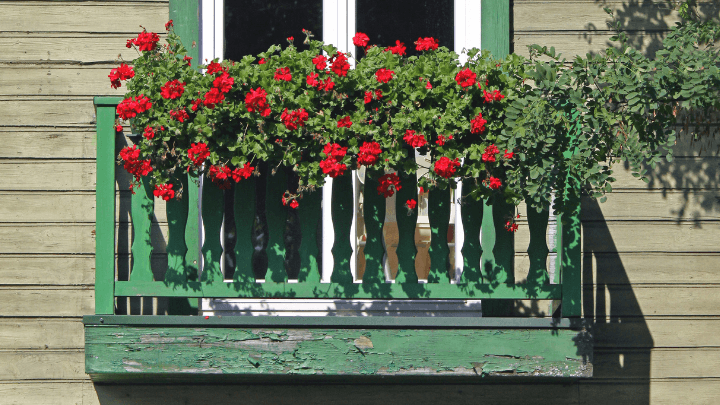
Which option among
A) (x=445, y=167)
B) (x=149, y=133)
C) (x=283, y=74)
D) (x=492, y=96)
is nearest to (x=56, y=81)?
(x=149, y=133)

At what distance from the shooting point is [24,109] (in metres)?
3.82

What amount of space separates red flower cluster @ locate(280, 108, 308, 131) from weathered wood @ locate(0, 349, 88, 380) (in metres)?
1.94

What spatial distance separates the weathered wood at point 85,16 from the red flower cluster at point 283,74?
3.79ft

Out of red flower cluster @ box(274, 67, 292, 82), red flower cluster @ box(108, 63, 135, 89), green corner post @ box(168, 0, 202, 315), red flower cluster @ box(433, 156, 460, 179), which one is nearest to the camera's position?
red flower cluster @ box(433, 156, 460, 179)

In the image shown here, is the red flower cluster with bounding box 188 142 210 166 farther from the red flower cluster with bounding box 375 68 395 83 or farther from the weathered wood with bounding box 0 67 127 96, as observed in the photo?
the weathered wood with bounding box 0 67 127 96

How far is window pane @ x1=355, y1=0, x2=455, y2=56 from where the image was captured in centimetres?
403

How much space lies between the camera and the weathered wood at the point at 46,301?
377 cm

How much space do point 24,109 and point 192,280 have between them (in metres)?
1.49

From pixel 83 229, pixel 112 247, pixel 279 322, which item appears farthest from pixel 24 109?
pixel 279 322

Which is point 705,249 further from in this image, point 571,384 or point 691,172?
point 571,384

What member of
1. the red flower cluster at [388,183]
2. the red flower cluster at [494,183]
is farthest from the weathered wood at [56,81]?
the red flower cluster at [494,183]

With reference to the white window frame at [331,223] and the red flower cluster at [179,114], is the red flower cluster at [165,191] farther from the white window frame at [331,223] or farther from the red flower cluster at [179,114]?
the white window frame at [331,223]

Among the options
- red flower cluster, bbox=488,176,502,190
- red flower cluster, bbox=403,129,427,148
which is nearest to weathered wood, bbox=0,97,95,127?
red flower cluster, bbox=403,129,427,148

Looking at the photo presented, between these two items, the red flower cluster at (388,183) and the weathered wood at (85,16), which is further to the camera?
the weathered wood at (85,16)
